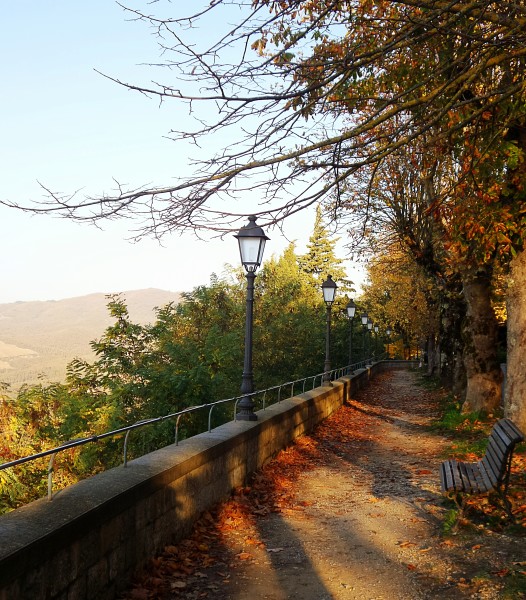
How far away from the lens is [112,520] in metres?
4.57

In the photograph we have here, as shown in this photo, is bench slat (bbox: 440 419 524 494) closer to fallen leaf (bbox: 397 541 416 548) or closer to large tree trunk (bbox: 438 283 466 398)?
fallen leaf (bbox: 397 541 416 548)

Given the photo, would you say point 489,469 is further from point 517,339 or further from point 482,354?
point 482,354

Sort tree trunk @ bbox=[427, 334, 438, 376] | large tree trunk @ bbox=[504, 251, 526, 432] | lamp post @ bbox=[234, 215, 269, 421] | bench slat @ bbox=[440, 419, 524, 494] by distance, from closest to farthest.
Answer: bench slat @ bbox=[440, 419, 524, 494], lamp post @ bbox=[234, 215, 269, 421], large tree trunk @ bbox=[504, 251, 526, 432], tree trunk @ bbox=[427, 334, 438, 376]

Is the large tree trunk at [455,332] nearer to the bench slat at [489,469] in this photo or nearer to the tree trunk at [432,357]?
the tree trunk at [432,357]

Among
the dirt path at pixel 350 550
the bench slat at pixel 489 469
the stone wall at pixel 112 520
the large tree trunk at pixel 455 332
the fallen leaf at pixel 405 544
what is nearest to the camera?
the stone wall at pixel 112 520

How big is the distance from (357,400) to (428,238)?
6.44m

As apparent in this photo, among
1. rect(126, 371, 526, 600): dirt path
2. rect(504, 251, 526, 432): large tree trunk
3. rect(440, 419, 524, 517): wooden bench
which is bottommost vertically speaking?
rect(126, 371, 526, 600): dirt path

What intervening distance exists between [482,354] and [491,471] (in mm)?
9994

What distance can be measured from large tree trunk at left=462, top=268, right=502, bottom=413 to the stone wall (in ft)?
31.4

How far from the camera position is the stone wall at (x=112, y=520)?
11.8ft

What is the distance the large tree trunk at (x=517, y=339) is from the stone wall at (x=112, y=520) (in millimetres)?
5105

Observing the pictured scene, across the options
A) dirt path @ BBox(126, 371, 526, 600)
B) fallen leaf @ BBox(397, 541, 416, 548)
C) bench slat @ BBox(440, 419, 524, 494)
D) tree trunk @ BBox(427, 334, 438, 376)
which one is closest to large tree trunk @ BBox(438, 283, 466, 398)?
tree trunk @ BBox(427, 334, 438, 376)

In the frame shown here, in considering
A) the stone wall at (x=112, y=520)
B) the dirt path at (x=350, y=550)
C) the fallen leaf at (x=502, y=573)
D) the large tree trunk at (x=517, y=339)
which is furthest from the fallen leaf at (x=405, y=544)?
the large tree trunk at (x=517, y=339)

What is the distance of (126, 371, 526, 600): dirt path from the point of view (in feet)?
16.2
